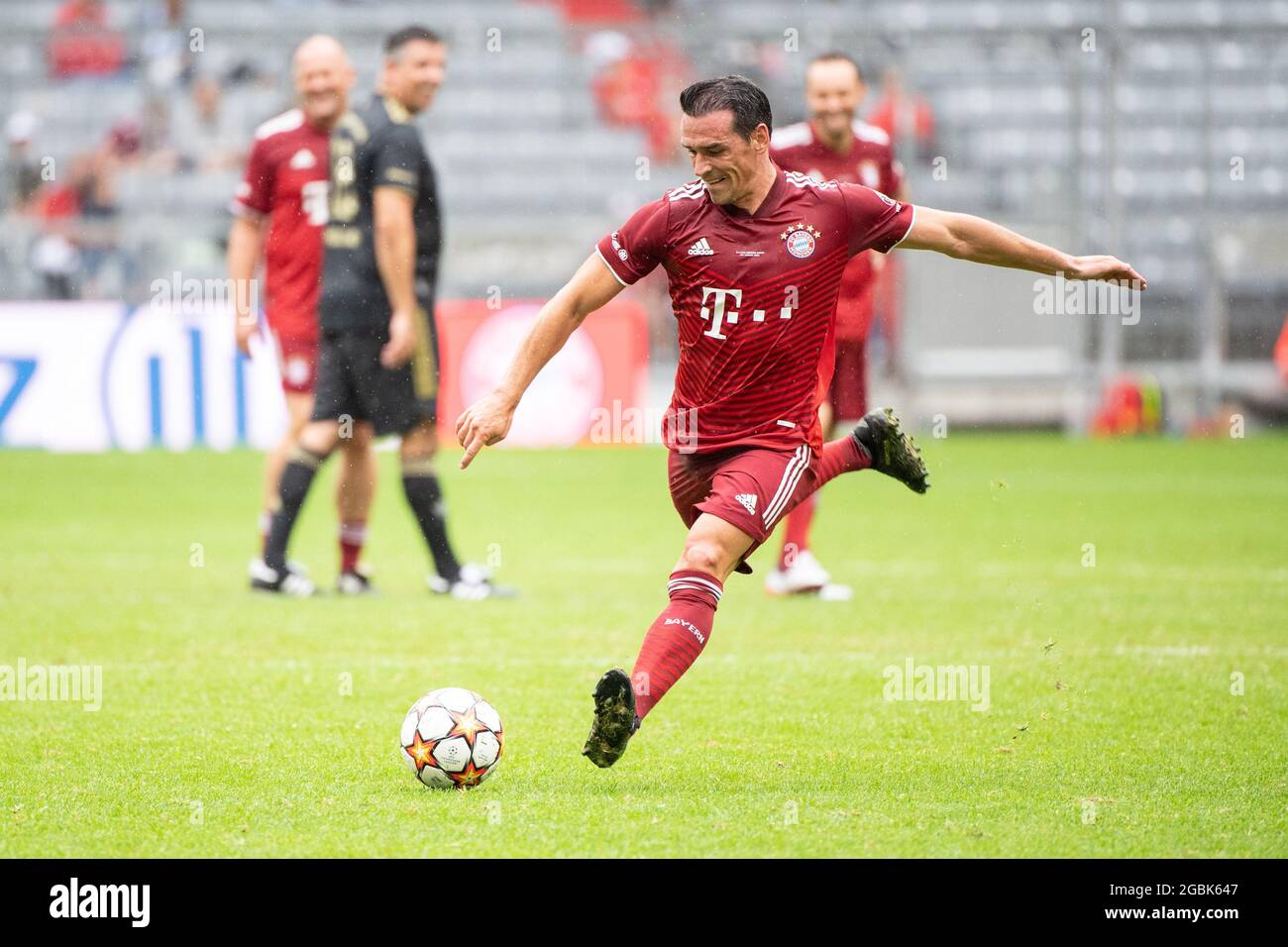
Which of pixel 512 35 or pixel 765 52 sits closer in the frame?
pixel 512 35

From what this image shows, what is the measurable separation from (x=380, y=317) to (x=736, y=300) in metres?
3.63

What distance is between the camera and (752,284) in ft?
16.4

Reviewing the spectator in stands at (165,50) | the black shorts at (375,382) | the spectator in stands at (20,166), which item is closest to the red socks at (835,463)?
the black shorts at (375,382)

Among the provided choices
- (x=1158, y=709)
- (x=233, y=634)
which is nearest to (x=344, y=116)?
(x=233, y=634)

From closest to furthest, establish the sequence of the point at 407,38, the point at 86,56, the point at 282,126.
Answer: the point at 407,38 < the point at 282,126 < the point at 86,56

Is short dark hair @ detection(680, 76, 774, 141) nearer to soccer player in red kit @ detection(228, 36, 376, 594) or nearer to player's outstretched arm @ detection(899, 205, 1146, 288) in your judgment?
player's outstretched arm @ detection(899, 205, 1146, 288)

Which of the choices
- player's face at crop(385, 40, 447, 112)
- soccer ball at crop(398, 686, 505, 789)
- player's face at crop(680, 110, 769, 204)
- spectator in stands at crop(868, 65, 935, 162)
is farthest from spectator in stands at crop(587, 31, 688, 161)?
soccer ball at crop(398, 686, 505, 789)

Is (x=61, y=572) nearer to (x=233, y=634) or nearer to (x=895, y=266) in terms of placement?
(x=233, y=634)

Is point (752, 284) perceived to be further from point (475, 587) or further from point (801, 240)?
point (475, 587)

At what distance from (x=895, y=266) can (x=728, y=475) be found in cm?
1276

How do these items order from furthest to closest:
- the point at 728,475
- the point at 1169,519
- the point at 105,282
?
the point at 105,282 < the point at 1169,519 < the point at 728,475

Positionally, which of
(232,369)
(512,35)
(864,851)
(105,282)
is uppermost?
(512,35)

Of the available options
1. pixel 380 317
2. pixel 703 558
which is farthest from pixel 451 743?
pixel 380 317

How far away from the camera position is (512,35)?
1680cm
